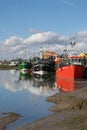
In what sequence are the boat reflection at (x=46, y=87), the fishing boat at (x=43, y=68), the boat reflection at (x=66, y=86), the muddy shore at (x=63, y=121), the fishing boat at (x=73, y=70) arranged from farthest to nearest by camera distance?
the fishing boat at (x=43, y=68) < the fishing boat at (x=73, y=70) < the boat reflection at (x=66, y=86) < the boat reflection at (x=46, y=87) < the muddy shore at (x=63, y=121)

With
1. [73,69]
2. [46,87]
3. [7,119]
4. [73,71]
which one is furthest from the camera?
[73,71]

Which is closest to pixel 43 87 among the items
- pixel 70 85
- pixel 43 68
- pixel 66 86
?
pixel 66 86

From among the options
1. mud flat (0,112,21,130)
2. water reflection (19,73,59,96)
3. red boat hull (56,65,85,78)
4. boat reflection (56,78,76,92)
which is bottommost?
water reflection (19,73,59,96)

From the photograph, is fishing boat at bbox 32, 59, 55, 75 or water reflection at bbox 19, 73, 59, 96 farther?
fishing boat at bbox 32, 59, 55, 75

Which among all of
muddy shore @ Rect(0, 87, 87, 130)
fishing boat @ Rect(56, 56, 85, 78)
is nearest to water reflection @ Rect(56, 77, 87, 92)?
fishing boat @ Rect(56, 56, 85, 78)

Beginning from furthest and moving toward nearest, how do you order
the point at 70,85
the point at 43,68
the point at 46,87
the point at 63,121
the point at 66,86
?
the point at 43,68 → the point at 46,87 → the point at 70,85 → the point at 66,86 → the point at 63,121

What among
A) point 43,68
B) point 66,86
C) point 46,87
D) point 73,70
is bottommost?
point 46,87

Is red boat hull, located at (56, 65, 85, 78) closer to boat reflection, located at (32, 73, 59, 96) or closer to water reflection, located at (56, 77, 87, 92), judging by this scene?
boat reflection, located at (32, 73, 59, 96)

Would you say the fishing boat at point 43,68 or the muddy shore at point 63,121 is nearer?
the muddy shore at point 63,121

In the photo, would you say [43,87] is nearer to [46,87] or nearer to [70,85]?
[46,87]

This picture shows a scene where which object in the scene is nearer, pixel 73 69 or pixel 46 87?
pixel 46 87

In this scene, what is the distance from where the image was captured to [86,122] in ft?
58.7

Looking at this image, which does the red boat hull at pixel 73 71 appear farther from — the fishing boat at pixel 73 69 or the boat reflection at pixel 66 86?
the boat reflection at pixel 66 86

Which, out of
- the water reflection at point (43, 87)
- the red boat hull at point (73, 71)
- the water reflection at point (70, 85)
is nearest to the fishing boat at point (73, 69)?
the red boat hull at point (73, 71)
